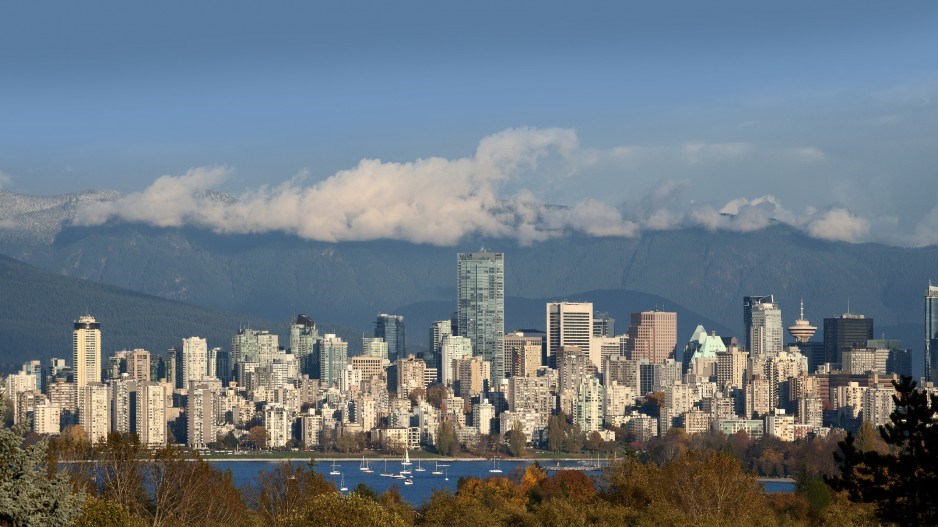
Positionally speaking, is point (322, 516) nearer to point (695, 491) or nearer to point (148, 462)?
point (148, 462)

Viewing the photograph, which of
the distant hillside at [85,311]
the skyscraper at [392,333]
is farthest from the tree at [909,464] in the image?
the skyscraper at [392,333]

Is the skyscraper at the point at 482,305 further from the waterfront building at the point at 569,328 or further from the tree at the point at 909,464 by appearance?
the tree at the point at 909,464

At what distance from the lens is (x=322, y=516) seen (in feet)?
75.8

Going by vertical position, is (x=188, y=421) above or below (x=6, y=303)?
below

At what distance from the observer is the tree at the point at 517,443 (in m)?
93.2

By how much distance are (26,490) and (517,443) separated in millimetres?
81194

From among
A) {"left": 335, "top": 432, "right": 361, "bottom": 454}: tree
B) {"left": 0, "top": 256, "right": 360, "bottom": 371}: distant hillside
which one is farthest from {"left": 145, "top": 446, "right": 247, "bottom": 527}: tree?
{"left": 0, "top": 256, "right": 360, "bottom": 371}: distant hillside

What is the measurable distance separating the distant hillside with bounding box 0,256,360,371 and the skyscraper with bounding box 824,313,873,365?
52158mm

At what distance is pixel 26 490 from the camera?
500 inches

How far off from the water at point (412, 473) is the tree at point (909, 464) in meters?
47.5

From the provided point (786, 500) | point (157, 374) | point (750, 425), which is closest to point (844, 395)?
point (750, 425)

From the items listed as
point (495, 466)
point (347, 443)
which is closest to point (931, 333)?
point (347, 443)

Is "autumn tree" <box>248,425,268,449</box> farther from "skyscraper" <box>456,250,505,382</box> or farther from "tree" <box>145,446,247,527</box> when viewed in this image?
"tree" <box>145,446,247,527</box>

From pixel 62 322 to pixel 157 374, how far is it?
42296mm
